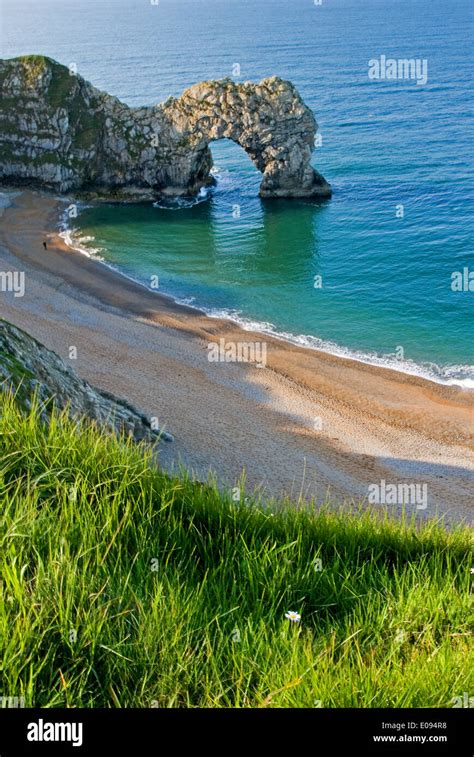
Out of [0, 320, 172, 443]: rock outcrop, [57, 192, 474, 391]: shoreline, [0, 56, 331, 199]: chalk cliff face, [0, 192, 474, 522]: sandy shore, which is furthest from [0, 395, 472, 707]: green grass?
[0, 56, 331, 199]: chalk cliff face

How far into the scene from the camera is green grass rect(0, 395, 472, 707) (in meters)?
5.47

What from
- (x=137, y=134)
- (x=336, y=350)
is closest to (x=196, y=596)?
(x=336, y=350)

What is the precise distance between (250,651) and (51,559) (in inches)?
75.1

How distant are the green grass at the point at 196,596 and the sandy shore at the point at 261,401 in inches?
494

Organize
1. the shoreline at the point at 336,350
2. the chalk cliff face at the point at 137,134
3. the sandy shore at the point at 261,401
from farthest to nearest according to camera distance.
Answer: the chalk cliff face at the point at 137,134
the shoreline at the point at 336,350
the sandy shore at the point at 261,401

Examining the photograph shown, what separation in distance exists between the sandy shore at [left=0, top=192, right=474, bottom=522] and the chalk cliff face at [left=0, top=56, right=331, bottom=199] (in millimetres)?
22404

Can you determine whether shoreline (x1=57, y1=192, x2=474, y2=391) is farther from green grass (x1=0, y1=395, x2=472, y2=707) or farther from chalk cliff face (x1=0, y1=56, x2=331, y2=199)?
green grass (x1=0, y1=395, x2=472, y2=707)

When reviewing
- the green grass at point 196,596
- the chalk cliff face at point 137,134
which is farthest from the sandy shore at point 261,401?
the chalk cliff face at point 137,134

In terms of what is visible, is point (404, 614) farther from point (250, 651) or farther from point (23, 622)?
point (23, 622)

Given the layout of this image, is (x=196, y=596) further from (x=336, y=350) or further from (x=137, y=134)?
(x=137, y=134)

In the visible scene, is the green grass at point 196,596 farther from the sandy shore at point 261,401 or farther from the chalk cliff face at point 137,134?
the chalk cliff face at point 137,134

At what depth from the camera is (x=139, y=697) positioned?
5.45m

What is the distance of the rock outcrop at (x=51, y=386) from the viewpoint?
53.2ft

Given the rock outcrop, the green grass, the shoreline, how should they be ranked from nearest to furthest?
the green grass → the rock outcrop → the shoreline
